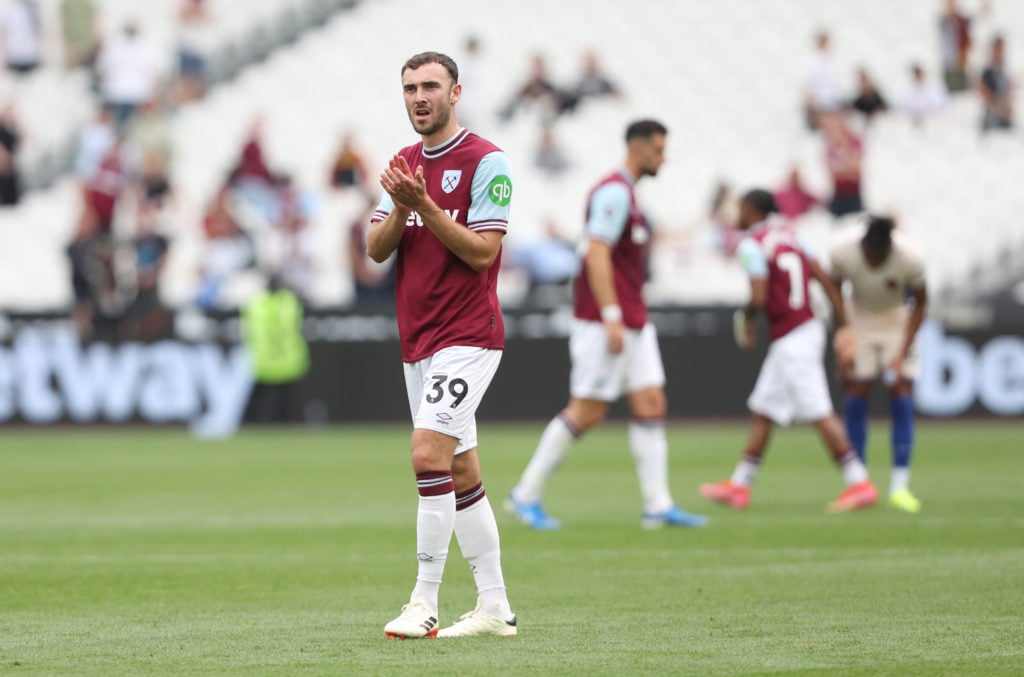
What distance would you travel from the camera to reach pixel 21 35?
3016cm

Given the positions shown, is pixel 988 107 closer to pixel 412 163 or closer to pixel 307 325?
pixel 307 325

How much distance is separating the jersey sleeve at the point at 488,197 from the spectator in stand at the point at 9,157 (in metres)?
22.3

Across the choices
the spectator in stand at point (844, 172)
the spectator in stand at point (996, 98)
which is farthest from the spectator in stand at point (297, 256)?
the spectator in stand at point (996, 98)

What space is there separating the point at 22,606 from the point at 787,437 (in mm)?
14988

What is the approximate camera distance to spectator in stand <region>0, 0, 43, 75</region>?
30.0m

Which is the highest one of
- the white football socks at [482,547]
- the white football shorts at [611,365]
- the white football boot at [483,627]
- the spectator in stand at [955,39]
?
the spectator in stand at [955,39]

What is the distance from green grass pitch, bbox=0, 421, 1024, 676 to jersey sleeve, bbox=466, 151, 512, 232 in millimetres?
1694

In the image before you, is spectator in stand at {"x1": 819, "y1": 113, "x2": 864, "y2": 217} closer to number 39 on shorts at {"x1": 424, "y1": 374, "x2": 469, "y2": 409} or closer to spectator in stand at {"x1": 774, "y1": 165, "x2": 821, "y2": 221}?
spectator in stand at {"x1": 774, "y1": 165, "x2": 821, "y2": 221}

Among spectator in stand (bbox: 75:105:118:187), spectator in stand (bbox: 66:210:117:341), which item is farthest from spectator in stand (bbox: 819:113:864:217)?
spectator in stand (bbox: 75:105:118:187)

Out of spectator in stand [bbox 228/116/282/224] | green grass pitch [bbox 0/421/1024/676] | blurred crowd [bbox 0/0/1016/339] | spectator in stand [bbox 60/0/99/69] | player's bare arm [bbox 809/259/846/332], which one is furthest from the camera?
spectator in stand [bbox 60/0/99/69]

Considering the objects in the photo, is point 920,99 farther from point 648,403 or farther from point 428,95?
point 428,95

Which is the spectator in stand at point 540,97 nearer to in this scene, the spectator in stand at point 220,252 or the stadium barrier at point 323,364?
the spectator in stand at point 220,252

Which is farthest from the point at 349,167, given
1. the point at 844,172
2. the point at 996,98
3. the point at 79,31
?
the point at 996,98

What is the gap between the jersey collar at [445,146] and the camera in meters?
7.32
